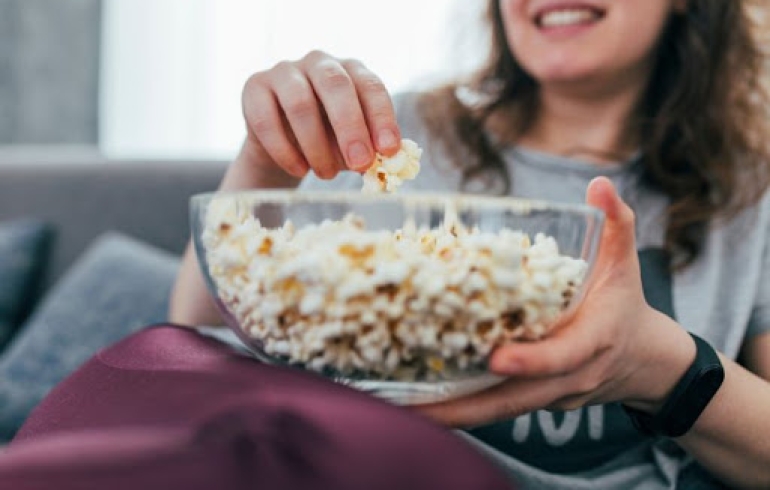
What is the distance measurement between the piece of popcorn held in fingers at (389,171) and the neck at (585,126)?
590 mm

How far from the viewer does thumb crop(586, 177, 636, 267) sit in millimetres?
501

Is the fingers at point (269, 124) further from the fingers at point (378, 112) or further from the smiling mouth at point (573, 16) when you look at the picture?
the smiling mouth at point (573, 16)

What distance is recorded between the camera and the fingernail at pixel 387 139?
0.58 metres

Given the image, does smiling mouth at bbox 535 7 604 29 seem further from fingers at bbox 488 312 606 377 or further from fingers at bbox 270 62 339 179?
fingers at bbox 488 312 606 377

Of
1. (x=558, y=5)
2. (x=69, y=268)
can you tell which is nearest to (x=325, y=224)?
(x=558, y=5)

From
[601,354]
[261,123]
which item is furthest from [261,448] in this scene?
[261,123]

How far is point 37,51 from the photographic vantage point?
2986 millimetres

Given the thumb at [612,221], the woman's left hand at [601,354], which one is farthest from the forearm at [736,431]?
the thumb at [612,221]

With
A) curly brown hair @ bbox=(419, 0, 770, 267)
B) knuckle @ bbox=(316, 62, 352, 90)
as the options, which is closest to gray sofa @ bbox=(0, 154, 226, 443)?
curly brown hair @ bbox=(419, 0, 770, 267)

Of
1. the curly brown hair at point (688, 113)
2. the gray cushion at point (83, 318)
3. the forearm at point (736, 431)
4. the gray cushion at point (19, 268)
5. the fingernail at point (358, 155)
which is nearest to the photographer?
the fingernail at point (358, 155)

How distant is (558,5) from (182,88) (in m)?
2.27

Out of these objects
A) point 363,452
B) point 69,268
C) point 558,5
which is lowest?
point 69,268

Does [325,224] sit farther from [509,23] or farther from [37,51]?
[37,51]

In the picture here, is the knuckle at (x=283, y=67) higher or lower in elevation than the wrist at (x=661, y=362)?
higher
